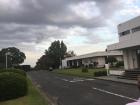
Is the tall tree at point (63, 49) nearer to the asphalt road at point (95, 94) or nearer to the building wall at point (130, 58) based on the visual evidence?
the building wall at point (130, 58)

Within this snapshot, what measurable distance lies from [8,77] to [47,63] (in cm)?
13878

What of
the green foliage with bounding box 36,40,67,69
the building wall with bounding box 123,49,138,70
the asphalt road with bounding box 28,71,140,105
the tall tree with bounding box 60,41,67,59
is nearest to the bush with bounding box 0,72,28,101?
the asphalt road with bounding box 28,71,140,105

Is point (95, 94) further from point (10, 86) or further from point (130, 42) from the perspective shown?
point (130, 42)

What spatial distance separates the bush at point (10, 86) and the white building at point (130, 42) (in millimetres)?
21530

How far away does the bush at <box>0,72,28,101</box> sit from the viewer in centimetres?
1944

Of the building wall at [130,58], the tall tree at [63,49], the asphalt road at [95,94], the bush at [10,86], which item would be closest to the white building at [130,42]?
the building wall at [130,58]

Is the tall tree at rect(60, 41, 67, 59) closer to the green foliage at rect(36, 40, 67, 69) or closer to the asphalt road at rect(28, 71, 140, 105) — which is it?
the green foliage at rect(36, 40, 67, 69)

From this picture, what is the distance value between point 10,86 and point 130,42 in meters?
23.9

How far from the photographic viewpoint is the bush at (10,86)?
19.4 m

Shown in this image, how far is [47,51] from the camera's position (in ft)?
574

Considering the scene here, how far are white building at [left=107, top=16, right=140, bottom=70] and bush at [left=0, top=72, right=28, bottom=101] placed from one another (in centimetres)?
2153

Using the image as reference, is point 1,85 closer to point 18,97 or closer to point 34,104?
point 18,97

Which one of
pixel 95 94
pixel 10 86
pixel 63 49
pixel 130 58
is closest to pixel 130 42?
pixel 130 58


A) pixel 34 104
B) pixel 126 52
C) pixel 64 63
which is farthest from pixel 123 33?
pixel 64 63
